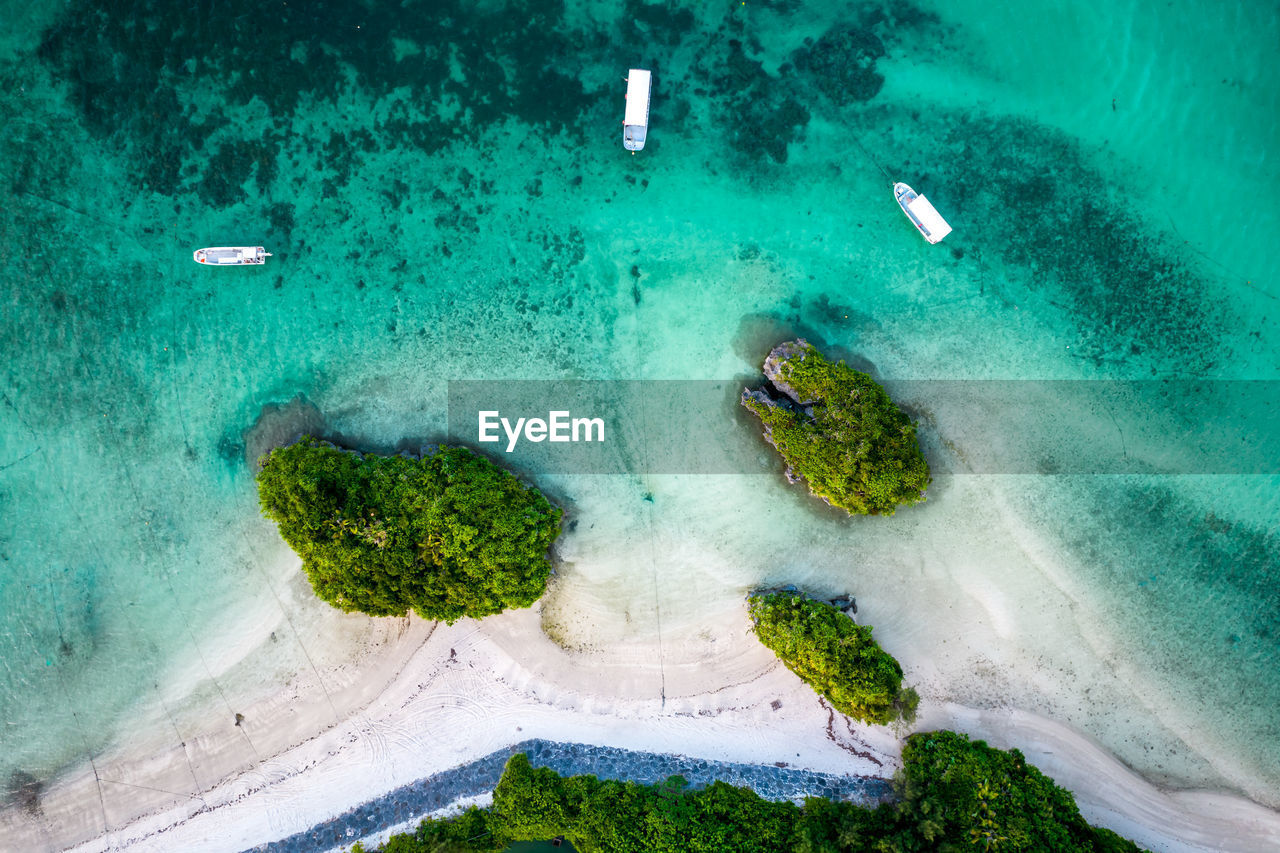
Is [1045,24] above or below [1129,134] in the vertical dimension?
above

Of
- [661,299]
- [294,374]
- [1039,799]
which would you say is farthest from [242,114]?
[1039,799]

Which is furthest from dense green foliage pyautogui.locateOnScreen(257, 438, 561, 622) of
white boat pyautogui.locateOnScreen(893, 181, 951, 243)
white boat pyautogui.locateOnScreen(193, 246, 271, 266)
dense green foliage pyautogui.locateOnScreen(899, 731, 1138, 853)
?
white boat pyautogui.locateOnScreen(893, 181, 951, 243)

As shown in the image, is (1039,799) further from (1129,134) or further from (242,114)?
(242,114)

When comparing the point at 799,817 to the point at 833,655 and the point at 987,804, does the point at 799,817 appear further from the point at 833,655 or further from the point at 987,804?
the point at 987,804

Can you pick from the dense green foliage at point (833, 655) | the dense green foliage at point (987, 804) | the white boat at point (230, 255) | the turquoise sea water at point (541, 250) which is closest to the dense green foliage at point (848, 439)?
the turquoise sea water at point (541, 250)

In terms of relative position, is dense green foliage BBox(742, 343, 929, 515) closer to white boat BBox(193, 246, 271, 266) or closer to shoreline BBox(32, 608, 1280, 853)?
shoreline BBox(32, 608, 1280, 853)
